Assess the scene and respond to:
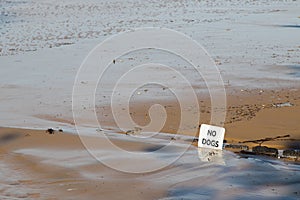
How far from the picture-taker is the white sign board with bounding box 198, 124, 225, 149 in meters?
7.50

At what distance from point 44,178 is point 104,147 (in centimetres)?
131

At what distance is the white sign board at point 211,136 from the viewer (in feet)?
24.6

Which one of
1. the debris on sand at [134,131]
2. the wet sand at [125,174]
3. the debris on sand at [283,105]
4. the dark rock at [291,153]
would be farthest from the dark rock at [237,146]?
the debris on sand at [283,105]

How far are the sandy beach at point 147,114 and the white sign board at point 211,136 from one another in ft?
0.55

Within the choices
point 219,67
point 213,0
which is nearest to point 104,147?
point 219,67

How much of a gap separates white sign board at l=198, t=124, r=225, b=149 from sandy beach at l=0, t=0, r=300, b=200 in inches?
6.7

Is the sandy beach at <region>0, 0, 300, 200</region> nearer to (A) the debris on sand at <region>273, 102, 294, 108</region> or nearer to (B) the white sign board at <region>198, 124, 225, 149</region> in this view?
(A) the debris on sand at <region>273, 102, 294, 108</region>

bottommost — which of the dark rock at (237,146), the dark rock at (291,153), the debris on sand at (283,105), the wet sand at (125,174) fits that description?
the wet sand at (125,174)

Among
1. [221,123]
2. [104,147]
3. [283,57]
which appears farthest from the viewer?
[283,57]

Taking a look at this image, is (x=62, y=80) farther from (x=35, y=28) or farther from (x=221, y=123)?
(x=35, y=28)

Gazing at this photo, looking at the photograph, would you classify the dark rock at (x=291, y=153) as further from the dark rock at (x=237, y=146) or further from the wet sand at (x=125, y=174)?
the dark rock at (x=237, y=146)

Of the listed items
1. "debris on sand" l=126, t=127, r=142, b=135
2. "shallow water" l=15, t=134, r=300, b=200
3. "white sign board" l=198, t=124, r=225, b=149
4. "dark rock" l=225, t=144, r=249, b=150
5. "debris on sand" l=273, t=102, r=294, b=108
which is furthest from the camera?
"debris on sand" l=273, t=102, r=294, b=108

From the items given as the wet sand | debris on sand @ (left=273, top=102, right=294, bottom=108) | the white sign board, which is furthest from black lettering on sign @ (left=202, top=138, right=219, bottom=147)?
debris on sand @ (left=273, top=102, right=294, bottom=108)

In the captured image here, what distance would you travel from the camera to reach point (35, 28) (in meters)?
21.5
